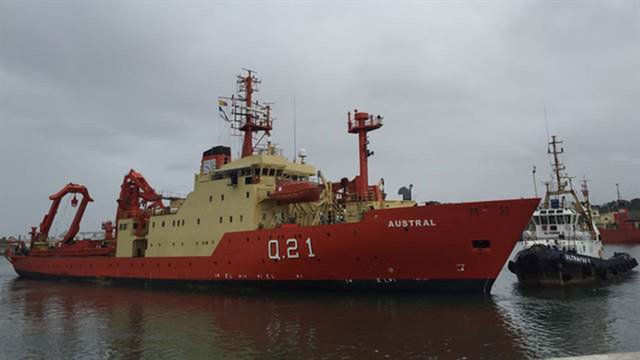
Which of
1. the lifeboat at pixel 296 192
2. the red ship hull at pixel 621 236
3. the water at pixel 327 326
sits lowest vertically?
the water at pixel 327 326

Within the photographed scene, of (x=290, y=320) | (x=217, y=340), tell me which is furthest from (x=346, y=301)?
(x=217, y=340)

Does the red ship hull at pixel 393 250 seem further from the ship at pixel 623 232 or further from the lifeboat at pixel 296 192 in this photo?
the ship at pixel 623 232

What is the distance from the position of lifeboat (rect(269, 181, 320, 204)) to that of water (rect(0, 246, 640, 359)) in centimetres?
415

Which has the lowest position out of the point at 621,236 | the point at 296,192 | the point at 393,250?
the point at 393,250

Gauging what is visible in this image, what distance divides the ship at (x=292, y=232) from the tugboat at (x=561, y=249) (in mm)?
8654

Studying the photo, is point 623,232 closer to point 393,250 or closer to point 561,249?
point 561,249

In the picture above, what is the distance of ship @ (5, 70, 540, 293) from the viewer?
16.0 m

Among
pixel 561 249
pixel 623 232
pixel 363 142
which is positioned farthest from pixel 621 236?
pixel 363 142

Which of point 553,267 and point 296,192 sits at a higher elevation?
point 296,192

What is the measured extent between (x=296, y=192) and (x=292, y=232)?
189 cm

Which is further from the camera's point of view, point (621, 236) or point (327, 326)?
point (621, 236)

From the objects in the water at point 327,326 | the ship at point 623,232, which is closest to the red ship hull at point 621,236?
the ship at point 623,232

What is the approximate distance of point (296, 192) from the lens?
1903 cm

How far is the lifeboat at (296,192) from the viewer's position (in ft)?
61.1
